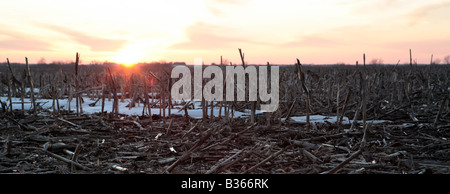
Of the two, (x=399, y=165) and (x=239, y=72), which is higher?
(x=239, y=72)

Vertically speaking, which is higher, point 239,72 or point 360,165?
point 239,72

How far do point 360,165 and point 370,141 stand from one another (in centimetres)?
182

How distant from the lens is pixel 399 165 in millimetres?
4984

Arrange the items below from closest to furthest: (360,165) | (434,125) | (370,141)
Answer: (360,165) → (370,141) → (434,125)

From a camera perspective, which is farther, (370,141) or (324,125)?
(324,125)

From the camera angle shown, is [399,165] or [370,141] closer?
[399,165]

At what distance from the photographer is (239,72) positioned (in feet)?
32.5
